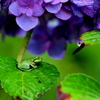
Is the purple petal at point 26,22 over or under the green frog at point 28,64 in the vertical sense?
over

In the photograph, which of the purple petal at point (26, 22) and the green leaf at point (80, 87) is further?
the purple petal at point (26, 22)

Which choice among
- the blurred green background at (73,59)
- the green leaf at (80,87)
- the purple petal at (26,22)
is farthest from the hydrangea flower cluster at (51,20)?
the blurred green background at (73,59)

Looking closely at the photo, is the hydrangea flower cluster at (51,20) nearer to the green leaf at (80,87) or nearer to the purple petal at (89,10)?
the purple petal at (89,10)

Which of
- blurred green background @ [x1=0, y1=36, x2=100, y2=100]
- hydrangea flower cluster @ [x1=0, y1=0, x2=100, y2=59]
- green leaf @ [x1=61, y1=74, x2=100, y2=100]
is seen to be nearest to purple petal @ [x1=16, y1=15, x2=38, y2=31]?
hydrangea flower cluster @ [x1=0, y1=0, x2=100, y2=59]

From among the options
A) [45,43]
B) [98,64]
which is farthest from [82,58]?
[45,43]

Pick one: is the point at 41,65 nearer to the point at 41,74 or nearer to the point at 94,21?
the point at 41,74

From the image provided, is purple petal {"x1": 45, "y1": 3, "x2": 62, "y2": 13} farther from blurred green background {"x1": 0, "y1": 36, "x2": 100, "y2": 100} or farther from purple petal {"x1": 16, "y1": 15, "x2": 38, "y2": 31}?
blurred green background {"x1": 0, "y1": 36, "x2": 100, "y2": 100}

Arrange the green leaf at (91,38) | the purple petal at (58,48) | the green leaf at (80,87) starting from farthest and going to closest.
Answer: the purple petal at (58,48) → the green leaf at (91,38) → the green leaf at (80,87)

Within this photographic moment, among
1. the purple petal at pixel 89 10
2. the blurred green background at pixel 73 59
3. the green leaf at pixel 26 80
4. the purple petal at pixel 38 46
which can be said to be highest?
the purple petal at pixel 89 10
